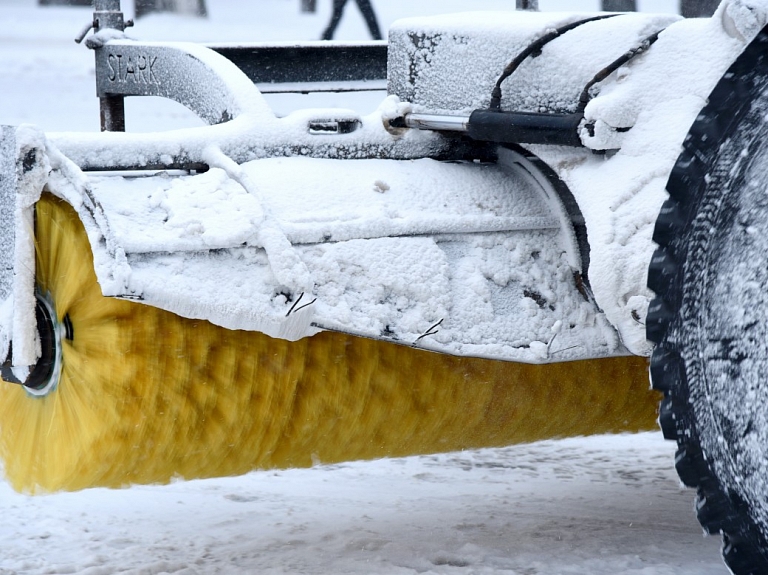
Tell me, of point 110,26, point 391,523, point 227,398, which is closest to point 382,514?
point 391,523

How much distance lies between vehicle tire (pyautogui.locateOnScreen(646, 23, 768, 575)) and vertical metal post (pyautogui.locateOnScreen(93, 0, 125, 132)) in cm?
154

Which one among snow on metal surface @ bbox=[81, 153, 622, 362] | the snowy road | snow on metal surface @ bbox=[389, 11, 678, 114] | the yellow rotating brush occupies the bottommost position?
the snowy road

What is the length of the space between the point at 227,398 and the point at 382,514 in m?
0.76

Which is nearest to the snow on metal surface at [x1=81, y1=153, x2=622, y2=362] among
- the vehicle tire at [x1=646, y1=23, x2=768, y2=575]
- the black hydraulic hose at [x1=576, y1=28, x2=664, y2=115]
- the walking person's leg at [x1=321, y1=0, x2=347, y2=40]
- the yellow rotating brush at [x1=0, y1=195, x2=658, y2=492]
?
the yellow rotating brush at [x1=0, y1=195, x2=658, y2=492]

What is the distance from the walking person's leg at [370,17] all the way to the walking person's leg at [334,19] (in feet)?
0.15

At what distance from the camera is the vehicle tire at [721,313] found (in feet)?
3.87

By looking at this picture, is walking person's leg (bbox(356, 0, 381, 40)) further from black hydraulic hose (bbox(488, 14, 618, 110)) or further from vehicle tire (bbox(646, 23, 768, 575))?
vehicle tire (bbox(646, 23, 768, 575))

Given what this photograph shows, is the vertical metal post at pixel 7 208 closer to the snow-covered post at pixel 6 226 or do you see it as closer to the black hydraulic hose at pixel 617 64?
the snow-covered post at pixel 6 226

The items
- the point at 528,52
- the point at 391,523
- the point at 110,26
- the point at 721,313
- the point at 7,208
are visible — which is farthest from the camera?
the point at 110,26

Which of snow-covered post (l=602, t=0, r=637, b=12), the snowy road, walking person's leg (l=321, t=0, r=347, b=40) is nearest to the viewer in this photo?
the snowy road

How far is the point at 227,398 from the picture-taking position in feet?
4.80

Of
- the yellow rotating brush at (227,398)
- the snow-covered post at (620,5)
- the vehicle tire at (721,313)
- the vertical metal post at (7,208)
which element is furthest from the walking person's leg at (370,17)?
the vehicle tire at (721,313)

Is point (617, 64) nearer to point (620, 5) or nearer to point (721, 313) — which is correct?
point (721, 313)

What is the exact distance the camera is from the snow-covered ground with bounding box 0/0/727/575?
72.4 inches
